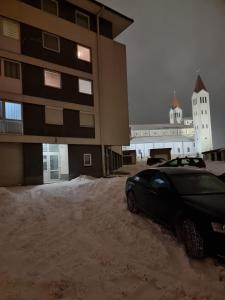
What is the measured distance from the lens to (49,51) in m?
20.7

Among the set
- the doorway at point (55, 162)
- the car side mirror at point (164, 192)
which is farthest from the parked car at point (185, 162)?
the car side mirror at point (164, 192)

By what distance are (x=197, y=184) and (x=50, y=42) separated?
17.9 metres

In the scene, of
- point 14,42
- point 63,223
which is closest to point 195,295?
point 63,223

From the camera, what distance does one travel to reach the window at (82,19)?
23109 mm

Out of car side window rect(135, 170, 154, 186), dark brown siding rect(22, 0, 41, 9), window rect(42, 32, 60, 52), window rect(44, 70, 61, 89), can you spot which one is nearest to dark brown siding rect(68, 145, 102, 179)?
window rect(44, 70, 61, 89)

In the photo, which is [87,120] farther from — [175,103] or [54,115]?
[175,103]

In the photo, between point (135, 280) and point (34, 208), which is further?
point (34, 208)

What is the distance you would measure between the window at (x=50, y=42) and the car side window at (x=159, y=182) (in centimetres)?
1639

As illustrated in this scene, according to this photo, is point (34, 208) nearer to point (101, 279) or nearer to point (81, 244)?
point (81, 244)

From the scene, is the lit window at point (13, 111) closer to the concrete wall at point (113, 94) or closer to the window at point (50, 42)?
the window at point (50, 42)

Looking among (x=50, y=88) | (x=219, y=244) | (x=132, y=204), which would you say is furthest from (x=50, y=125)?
(x=219, y=244)

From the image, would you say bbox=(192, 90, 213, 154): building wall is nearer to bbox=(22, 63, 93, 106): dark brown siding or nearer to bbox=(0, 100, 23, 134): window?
bbox=(22, 63, 93, 106): dark brown siding

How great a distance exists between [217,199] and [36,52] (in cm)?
1787

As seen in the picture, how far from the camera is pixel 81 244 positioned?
6410 millimetres
